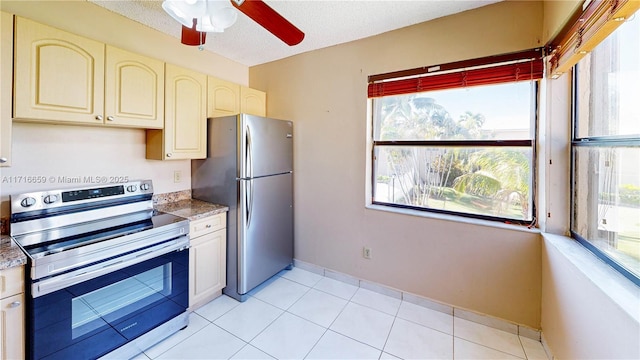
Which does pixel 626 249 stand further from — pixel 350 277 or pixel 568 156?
pixel 350 277

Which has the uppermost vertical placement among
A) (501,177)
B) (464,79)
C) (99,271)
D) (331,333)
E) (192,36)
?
(192,36)

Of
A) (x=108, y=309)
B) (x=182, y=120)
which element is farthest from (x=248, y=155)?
(x=108, y=309)

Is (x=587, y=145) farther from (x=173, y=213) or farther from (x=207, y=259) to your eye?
(x=173, y=213)

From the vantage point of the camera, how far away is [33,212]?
1590 millimetres

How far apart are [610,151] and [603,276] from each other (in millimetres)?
610

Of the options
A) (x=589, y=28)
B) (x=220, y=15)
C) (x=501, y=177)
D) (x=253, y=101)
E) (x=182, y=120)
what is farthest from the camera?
(x=253, y=101)

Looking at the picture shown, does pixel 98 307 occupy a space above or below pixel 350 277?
above

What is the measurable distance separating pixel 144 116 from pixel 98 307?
1310 mm

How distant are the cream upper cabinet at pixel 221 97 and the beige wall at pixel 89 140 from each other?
35cm

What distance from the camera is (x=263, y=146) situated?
7.88 feet

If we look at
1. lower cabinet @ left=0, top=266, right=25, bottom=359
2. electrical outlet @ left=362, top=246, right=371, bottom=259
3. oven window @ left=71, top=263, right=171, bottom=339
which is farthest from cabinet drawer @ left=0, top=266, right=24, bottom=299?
electrical outlet @ left=362, top=246, right=371, bottom=259

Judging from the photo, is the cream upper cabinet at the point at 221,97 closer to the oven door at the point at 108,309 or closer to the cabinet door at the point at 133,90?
the cabinet door at the point at 133,90

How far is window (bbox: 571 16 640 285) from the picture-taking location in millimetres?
1110

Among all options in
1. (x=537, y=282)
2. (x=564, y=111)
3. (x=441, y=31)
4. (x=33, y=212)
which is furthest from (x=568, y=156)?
(x=33, y=212)
